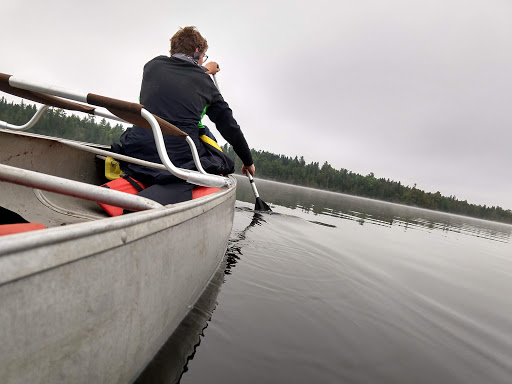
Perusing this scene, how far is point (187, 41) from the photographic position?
2502 millimetres

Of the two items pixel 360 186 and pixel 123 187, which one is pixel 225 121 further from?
pixel 360 186

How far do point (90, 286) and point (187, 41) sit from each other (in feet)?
7.86

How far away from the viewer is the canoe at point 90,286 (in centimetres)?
57

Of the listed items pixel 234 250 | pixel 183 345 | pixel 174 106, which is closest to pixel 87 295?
pixel 183 345

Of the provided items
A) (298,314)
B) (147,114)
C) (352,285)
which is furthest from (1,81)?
(352,285)

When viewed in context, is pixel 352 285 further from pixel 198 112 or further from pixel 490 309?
pixel 198 112

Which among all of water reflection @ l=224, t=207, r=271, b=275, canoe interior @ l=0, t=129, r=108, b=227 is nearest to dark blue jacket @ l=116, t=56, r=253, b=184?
canoe interior @ l=0, t=129, r=108, b=227

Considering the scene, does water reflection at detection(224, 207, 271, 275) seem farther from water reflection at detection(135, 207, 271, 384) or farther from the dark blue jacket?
the dark blue jacket

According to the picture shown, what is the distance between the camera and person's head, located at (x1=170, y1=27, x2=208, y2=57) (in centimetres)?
250

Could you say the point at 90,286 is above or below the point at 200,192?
below

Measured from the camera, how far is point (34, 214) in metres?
2.05

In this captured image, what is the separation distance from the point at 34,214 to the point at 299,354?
2.22 metres

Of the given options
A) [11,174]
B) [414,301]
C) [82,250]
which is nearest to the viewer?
[82,250]

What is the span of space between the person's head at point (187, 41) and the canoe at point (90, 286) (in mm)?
1537
